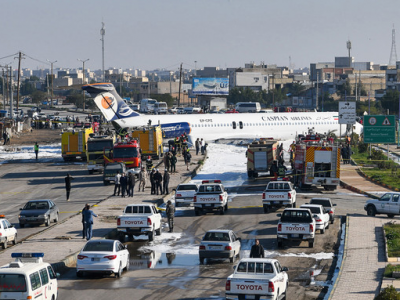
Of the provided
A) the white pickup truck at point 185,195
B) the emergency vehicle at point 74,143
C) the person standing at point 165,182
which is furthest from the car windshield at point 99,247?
the emergency vehicle at point 74,143

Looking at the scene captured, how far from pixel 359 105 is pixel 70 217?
11527 centimetres

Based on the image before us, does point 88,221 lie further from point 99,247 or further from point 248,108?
point 248,108

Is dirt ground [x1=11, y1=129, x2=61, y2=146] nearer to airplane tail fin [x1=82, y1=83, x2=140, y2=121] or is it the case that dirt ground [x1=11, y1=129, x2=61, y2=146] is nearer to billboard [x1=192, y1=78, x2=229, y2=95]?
airplane tail fin [x1=82, y1=83, x2=140, y2=121]

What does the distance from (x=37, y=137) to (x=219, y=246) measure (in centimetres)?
7030

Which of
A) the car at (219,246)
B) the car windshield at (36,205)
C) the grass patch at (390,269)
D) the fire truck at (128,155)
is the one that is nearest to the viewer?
the grass patch at (390,269)

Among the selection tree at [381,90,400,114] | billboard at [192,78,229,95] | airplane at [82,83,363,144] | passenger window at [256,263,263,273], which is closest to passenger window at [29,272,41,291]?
passenger window at [256,263,263,273]

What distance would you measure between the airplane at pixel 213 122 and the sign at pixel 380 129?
1361 centimetres

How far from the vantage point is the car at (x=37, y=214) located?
106 ft

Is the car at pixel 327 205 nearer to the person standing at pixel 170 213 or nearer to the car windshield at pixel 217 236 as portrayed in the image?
the person standing at pixel 170 213

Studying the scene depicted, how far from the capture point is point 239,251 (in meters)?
26.2

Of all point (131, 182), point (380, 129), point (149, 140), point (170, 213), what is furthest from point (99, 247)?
point (380, 129)

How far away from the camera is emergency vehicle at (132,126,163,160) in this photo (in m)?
57.9

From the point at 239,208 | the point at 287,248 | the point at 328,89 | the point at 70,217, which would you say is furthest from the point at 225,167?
the point at 328,89

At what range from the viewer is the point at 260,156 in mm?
49531
